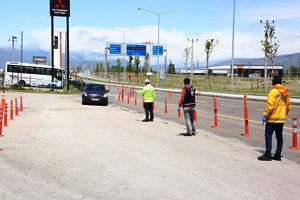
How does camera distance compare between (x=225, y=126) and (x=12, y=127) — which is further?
(x=225, y=126)

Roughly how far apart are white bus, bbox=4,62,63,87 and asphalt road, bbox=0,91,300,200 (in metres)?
40.7

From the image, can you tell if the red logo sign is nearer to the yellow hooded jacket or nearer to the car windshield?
the car windshield

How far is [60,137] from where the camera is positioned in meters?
11.7

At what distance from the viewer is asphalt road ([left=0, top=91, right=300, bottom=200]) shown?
6.16 metres

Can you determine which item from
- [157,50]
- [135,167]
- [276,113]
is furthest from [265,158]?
[157,50]

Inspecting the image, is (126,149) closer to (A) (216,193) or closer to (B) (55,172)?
(B) (55,172)

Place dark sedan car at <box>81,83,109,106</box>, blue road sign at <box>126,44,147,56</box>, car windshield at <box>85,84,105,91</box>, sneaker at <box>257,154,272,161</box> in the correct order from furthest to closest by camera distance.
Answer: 1. blue road sign at <box>126,44,147,56</box>
2. car windshield at <box>85,84,105,91</box>
3. dark sedan car at <box>81,83,109,106</box>
4. sneaker at <box>257,154,272,161</box>

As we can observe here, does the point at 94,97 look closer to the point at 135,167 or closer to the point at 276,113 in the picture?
the point at 276,113

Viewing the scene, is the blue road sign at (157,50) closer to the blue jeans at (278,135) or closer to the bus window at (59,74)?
the bus window at (59,74)

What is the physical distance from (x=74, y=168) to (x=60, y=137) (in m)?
4.15

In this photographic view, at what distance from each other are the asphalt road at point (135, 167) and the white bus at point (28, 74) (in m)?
40.7

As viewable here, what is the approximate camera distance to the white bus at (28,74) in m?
52.0

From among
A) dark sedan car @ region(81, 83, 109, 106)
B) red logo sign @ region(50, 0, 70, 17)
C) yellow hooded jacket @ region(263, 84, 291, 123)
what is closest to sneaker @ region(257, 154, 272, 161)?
yellow hooded jacket @ region(263, 84, 291, 123)

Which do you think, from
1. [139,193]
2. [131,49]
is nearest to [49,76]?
[131,49]
